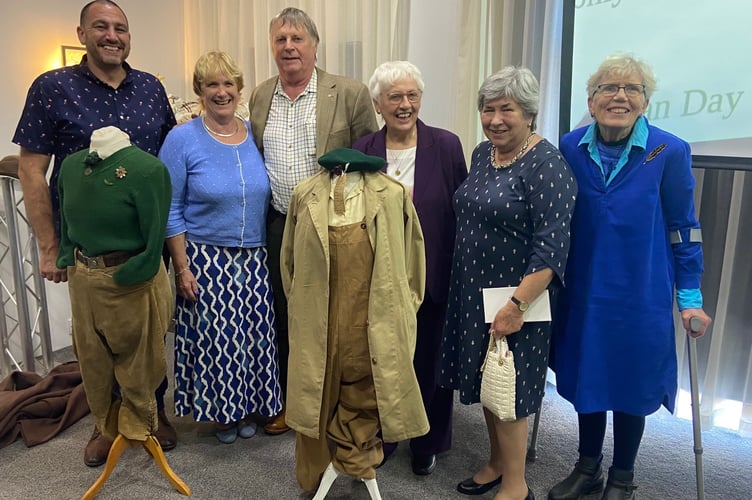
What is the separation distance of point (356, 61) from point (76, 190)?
85.5 inches

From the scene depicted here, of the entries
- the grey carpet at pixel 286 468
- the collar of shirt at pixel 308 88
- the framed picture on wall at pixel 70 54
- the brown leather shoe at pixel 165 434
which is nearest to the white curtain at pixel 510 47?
the collar of shirt at pixel 308 88

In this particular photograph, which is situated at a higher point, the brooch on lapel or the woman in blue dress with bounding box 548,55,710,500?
the brooch on lapel

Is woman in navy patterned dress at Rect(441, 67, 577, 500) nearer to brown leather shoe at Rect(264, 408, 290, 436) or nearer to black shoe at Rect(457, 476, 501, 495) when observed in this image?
black shoe at Rect(457, 476, 501, 495)

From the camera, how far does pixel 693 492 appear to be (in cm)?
212

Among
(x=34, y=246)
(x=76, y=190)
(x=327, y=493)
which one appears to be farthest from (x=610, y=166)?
(x=34, y=246)

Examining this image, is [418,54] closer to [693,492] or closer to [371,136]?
[371,136]

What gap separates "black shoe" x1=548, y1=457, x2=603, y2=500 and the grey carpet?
47mm

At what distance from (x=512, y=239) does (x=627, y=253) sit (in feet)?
1.18

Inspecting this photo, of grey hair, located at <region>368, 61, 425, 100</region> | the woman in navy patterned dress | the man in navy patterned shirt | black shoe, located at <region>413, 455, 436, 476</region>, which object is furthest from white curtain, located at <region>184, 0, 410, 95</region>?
black shoe, located at <region>413, 455, 436, 476</region>

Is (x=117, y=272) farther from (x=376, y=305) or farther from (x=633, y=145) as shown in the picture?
(x=633, y=145)

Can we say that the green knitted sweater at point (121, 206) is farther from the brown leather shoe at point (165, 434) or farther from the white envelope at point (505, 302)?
the white envelope at point (505, 302)

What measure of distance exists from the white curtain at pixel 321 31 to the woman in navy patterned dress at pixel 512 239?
1.63m

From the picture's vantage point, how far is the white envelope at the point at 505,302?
1683 mm

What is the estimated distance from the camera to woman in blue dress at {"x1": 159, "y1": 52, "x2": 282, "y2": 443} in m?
2.05
